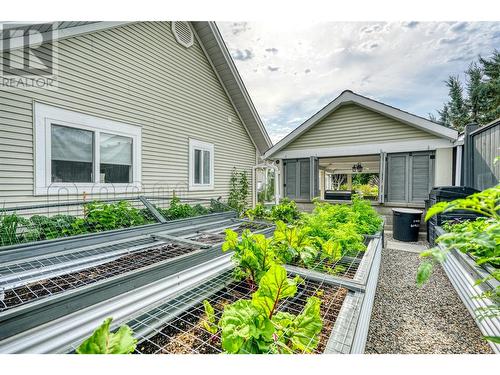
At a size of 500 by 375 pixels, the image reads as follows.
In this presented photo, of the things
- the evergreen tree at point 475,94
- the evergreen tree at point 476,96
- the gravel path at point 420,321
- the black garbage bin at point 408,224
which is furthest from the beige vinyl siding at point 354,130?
the evergreen tree at point 475,94

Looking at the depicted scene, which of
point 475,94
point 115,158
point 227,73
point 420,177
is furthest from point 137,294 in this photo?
point 475,94

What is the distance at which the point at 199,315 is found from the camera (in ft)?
4.25

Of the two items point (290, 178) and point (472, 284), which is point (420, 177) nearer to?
point (290, 178)

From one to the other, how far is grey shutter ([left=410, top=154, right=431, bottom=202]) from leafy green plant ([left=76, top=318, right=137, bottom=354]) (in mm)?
7712

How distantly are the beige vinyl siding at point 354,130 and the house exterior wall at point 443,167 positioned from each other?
497 mm

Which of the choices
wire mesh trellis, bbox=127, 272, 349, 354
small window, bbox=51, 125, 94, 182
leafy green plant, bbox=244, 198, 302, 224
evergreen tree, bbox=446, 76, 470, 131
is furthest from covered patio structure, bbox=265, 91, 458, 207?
evergreen tree, bbox=446, 76, 470, 131

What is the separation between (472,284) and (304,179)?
6.12 meters

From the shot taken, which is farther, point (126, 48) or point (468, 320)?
point (126, 48)

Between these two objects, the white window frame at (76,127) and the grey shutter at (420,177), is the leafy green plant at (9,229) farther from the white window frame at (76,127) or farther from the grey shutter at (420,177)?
the grey shutter at (420,177)

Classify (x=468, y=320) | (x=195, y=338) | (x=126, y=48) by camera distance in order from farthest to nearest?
(x=126, y=48), (x=468, y=320), (x=195, y=338)

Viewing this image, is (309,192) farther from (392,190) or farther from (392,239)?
(392,239)

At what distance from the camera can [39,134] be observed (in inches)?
141
